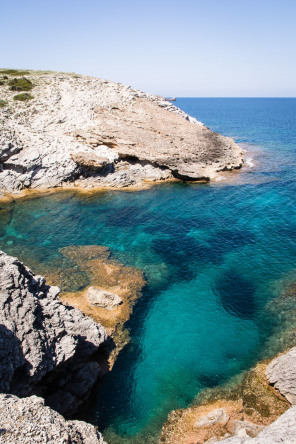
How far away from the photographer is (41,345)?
56.9 ft

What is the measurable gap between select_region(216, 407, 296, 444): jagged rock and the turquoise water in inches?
285

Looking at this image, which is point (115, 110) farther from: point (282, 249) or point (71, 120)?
point (282, 249)

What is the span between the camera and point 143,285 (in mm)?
30641

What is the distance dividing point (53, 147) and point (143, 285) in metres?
39.3

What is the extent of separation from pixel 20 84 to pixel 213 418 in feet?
269

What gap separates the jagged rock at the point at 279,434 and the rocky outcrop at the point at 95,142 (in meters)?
49.7

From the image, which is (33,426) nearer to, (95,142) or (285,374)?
(285,374)

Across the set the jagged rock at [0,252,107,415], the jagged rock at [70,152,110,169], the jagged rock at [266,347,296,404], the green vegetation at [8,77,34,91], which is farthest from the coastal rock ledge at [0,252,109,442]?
the green vegetation at [8,77,34,91]

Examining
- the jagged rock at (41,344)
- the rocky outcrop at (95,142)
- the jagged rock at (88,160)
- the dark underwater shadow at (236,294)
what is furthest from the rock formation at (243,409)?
the jagged rock at (88,160)

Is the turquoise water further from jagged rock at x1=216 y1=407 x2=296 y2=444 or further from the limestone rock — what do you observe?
jagged rock at x1=216 y1=407 x2=296 y2=444

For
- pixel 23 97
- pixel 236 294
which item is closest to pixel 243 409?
pixel 236 294

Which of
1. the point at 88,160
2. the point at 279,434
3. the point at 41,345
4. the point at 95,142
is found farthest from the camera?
the point at 95,142

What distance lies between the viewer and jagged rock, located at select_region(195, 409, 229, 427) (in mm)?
17906

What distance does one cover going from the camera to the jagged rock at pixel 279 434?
12.0m
